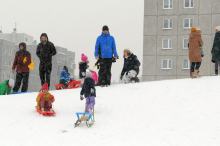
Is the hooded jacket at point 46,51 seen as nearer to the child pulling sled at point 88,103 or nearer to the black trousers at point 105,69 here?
the black trousers at point 105,69

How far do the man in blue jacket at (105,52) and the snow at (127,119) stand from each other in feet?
2.45

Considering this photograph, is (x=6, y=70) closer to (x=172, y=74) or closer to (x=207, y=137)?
(x=172, y=74)

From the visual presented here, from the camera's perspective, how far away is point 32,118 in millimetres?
13164

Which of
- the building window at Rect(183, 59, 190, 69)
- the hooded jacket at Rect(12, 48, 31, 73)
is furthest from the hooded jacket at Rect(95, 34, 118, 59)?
the building window at Rect(183, 59, 190, 69)

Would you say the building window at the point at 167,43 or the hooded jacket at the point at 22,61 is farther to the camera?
the building window at the point at 167,43

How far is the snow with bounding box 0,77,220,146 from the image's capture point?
443 inches

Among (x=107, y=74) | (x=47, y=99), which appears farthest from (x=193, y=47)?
(x=47, y=99)

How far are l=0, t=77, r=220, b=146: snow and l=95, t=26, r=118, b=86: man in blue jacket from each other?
0.75 meters

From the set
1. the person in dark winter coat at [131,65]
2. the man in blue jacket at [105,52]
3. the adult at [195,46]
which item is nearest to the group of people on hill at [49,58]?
the man in blue jacket at [105,52]

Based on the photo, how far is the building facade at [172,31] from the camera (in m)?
61.7

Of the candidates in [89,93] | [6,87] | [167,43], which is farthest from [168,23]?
[89,93]

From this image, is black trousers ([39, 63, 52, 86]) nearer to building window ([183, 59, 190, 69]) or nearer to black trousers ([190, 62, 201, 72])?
black trousers ([190, 62, 201, 72])

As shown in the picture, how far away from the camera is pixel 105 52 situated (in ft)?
56.2

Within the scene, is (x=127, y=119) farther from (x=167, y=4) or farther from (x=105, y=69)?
(x=167, y=4)
